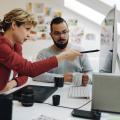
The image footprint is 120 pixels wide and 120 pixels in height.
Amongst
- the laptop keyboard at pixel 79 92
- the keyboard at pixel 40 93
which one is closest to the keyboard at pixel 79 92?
the laptop keyboard at pixel 79 92

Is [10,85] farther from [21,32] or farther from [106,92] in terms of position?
[106,92]

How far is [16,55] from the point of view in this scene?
5.53ft

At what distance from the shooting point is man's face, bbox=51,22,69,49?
2.49 m

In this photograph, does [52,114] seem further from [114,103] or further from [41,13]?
[41,13]

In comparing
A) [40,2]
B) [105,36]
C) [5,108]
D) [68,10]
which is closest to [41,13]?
[40,2]

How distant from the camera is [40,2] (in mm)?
3584

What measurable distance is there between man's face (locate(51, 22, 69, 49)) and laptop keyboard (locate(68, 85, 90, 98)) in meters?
0.68

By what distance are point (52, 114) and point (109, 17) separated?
2.49ft

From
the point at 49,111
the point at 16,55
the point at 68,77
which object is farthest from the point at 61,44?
the point at 49,111

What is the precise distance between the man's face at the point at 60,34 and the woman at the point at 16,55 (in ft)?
2.30

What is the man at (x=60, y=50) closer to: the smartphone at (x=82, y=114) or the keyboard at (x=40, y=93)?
the keyboard at (x=40, y=93)

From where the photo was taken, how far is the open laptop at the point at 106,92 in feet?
4.23

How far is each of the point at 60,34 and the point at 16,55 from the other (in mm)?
899

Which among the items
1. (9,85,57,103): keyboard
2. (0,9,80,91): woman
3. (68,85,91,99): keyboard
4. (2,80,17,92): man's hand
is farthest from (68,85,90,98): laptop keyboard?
(2,80,17,92): man's hand
